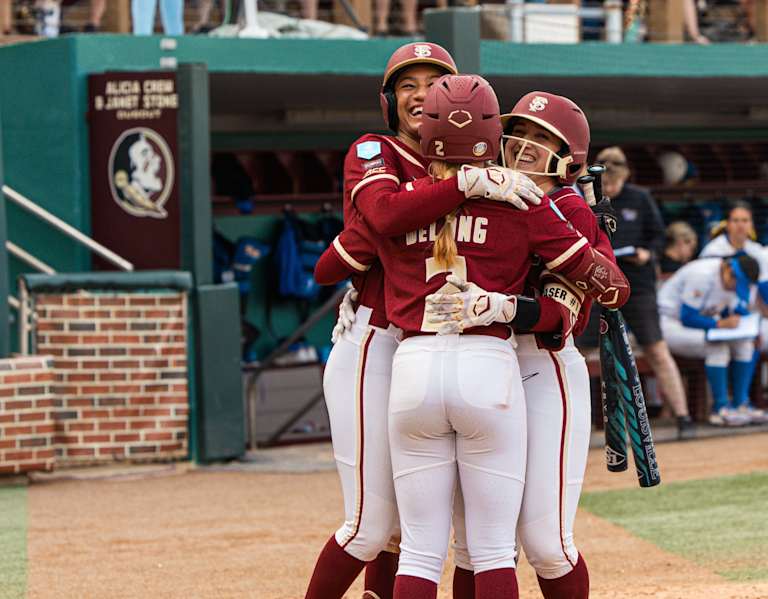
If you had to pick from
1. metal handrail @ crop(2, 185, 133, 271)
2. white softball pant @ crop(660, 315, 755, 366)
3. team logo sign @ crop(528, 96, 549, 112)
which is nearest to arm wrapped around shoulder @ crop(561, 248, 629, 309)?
team logo sign @ crop(528, 96, 549, 112)

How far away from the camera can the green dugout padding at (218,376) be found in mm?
9133

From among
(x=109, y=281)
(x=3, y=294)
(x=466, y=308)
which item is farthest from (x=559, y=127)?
(x=3, y=294)

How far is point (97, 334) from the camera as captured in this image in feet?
28.9

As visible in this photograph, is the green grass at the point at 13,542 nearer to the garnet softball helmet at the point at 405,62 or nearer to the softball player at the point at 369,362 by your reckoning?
the softball player at the point at 369,362

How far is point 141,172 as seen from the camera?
9250 millimetres

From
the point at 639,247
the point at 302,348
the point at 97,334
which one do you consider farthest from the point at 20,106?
the point at 639,247

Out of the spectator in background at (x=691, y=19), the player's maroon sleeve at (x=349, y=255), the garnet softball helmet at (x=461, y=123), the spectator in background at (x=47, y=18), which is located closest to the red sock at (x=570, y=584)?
the player's maroon sleeve at (x=349, y=255)

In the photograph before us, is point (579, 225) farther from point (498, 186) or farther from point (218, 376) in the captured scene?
point (218, 376)

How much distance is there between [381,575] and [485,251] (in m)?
1.24

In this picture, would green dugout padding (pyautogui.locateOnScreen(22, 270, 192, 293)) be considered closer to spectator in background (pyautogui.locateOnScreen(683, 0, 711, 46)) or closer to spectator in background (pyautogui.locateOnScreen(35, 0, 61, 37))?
spectator in background (pyautogui.locateOnScreen(35, 0, 61, 37))

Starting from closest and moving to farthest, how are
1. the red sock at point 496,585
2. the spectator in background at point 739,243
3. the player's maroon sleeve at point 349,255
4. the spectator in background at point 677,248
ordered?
the red sock at point 496,585
the player's maroon sleeve at point 349,255
the spectator in background at point 739,243
the spectator in background at point 677,248

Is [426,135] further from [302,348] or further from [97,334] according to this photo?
[302,348]

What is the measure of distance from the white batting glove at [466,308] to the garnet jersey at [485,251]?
27mm

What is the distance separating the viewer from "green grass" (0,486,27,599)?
6.09m
